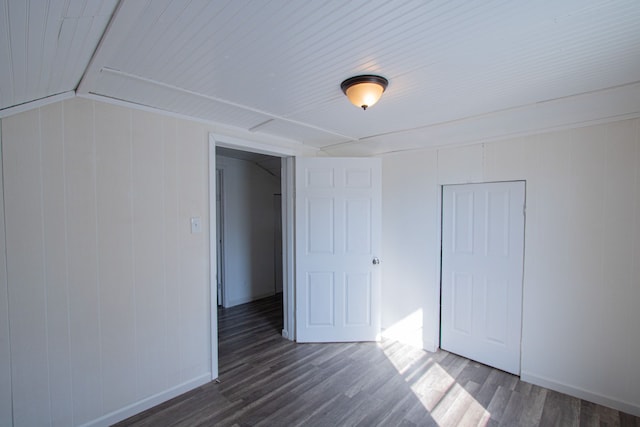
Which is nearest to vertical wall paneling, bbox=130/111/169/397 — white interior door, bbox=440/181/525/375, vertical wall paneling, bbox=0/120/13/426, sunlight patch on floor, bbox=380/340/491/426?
vertical wall paneling, bbox=0/120/13/426

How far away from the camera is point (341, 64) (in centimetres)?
153

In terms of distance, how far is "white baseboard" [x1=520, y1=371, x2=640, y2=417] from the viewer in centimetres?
210

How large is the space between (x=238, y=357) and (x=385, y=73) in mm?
2881

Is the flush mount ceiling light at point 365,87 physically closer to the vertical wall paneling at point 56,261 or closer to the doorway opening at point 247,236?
the vertical wall paneling at point 56,261

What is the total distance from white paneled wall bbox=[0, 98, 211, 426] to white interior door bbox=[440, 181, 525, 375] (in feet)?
7.96

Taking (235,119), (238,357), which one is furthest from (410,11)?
(238,357)

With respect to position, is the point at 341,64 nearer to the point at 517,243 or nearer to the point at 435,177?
the point at 435,177

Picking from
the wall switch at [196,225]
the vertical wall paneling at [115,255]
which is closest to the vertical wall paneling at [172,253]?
the wall switch at [196,225]

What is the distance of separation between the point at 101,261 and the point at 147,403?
1.14 metres

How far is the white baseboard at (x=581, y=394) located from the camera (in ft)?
6.89

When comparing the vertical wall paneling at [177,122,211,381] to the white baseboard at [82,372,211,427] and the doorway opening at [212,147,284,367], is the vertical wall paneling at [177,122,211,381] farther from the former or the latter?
the doorway opening at [212,147,284,367]

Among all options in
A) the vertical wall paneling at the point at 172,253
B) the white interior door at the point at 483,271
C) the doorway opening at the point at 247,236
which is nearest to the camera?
the vertical wall paneling at the point at 172,253

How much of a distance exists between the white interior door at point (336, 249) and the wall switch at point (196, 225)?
1125mm

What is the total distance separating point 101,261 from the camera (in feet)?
6.48
